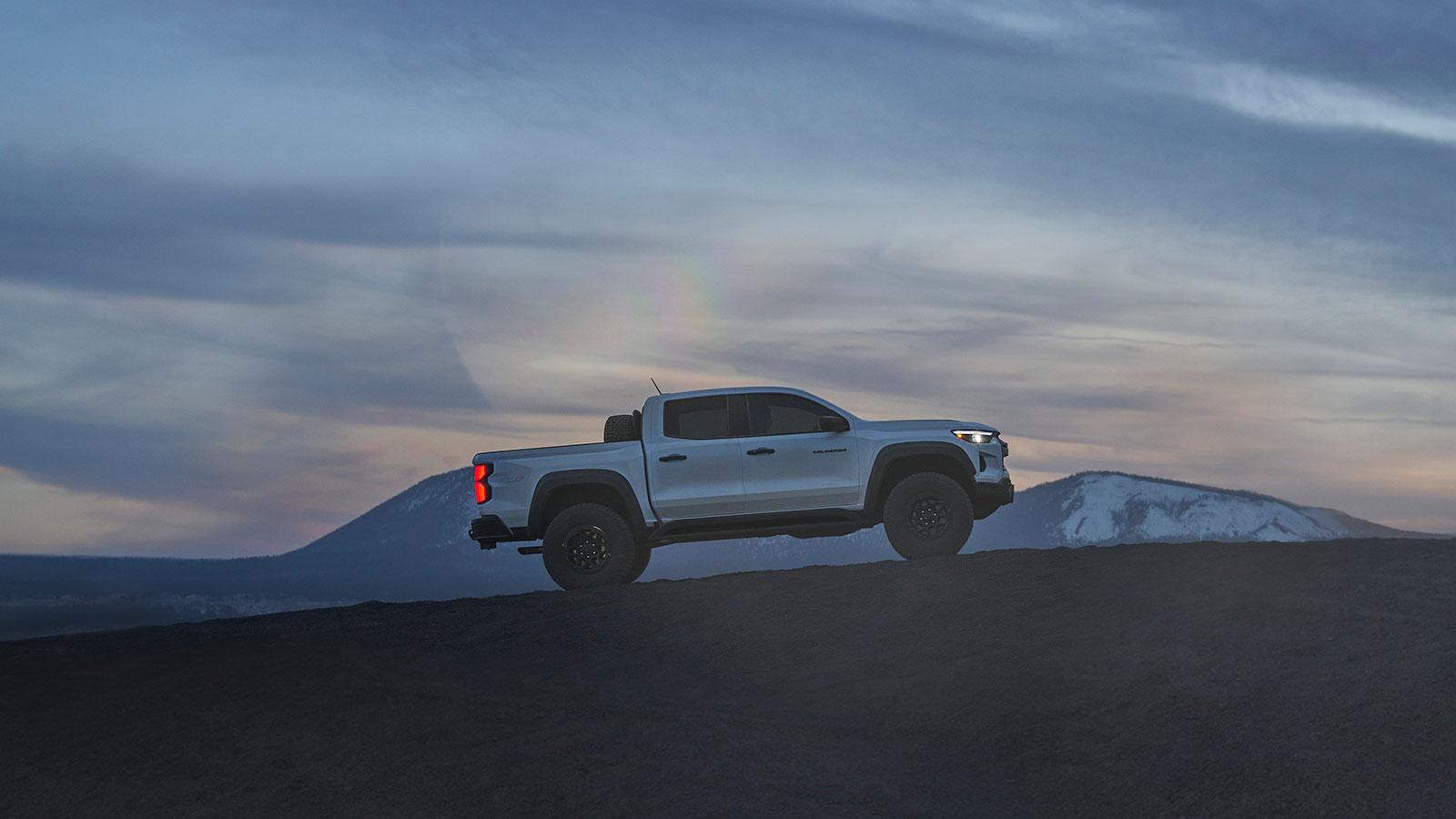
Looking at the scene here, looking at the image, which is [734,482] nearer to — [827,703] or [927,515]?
[927,515]

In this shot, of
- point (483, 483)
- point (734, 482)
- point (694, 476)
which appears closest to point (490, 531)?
point (483, 483)

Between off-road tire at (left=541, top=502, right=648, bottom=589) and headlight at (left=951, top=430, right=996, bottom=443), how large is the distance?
4.40m

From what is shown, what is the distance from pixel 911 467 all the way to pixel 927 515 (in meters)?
0.67

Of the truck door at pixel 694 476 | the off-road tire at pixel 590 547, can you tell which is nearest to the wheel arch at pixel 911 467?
the truck door at pixel 694 476

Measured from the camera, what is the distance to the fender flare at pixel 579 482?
14875 mm

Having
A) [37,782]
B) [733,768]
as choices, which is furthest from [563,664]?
[37,782]

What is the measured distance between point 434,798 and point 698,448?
23.2 ft

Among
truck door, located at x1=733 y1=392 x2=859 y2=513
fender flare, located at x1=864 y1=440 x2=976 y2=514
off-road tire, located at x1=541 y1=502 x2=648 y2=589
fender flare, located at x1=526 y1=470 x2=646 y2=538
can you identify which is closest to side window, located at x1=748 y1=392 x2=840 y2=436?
truck door, located at x1=733 y1=392 x2=859 y2=513

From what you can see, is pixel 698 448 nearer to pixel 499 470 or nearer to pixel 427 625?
pixel 499 470

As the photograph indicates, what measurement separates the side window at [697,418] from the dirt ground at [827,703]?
204cm

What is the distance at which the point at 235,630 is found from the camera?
1530 cm

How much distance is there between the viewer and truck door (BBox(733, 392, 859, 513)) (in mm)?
14812

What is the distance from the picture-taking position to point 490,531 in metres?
14.9

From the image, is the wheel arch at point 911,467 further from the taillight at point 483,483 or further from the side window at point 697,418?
the taillight at point 483,483
